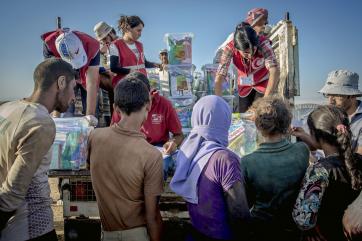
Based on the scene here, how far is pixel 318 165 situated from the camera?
163 cm

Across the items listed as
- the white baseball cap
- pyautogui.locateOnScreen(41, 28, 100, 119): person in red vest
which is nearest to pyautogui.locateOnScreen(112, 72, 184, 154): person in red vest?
pyautogui.locateOnScreen(41, 28, 100, 119): person in red vest

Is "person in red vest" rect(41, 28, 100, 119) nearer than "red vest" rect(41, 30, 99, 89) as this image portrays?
Yes

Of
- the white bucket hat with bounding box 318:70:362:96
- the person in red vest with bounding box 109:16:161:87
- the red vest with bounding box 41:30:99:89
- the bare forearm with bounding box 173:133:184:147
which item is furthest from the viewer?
the person in red vest with bounding box 109:16:161:87

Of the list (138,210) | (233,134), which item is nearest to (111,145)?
(138,210)

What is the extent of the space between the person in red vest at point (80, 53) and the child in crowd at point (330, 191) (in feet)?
7.54

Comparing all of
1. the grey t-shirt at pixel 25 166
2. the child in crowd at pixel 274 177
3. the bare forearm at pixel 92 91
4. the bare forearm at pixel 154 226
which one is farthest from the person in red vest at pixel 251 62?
the grey t-shirt at pixel 25 166

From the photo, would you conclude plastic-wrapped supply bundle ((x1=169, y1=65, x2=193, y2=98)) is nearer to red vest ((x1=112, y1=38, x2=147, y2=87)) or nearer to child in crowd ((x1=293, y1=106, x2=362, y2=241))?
red vest ((x1=112, y1=38, x2=147, y2=87))

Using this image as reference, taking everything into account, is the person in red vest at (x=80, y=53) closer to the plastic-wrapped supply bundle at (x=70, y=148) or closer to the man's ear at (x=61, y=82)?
the plastic-wrapped supply bundle at (x=70, y=148)

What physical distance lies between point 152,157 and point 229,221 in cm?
53

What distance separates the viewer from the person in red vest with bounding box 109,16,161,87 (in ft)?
13.3

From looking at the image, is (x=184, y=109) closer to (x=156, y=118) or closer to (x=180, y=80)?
(x=180, y=80)

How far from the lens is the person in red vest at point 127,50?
4051 millimetres

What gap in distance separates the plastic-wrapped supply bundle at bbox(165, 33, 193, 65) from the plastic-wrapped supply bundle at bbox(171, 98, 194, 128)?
521mm

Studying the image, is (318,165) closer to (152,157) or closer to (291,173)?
(291,173)
